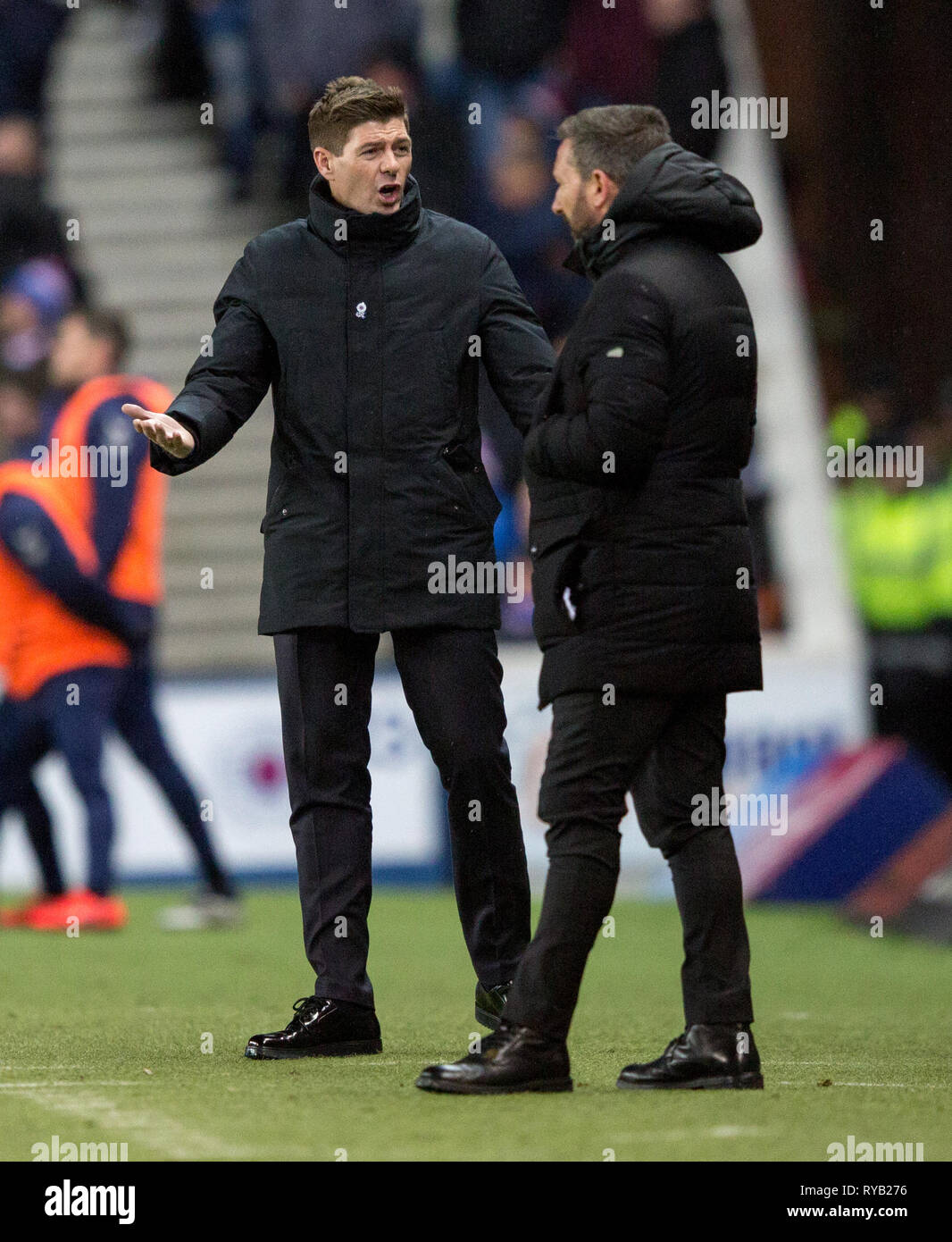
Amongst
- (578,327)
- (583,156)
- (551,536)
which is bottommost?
(551,536)

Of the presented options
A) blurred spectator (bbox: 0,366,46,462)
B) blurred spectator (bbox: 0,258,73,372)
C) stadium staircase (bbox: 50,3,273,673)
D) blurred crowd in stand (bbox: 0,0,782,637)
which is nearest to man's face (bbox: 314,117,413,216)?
blurred spectator (bbox: 0,366,46,462)

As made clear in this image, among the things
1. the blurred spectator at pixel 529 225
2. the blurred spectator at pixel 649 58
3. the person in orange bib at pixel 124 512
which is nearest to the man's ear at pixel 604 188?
the person in orange bib at pixel 124 512

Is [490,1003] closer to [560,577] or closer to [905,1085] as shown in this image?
[905,1085]

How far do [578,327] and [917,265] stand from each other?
1011 cm

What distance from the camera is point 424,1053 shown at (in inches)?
208

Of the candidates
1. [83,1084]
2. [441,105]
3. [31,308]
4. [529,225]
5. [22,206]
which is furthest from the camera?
[22,206]

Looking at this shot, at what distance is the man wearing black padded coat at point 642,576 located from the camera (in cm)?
440

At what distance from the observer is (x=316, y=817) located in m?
5.20

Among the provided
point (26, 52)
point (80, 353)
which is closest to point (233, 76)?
point (26, 52)

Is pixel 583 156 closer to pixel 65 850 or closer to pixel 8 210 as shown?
pixel 65 850

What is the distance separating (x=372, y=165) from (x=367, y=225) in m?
0.13

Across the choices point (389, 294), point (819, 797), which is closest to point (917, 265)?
point (819, 797)
